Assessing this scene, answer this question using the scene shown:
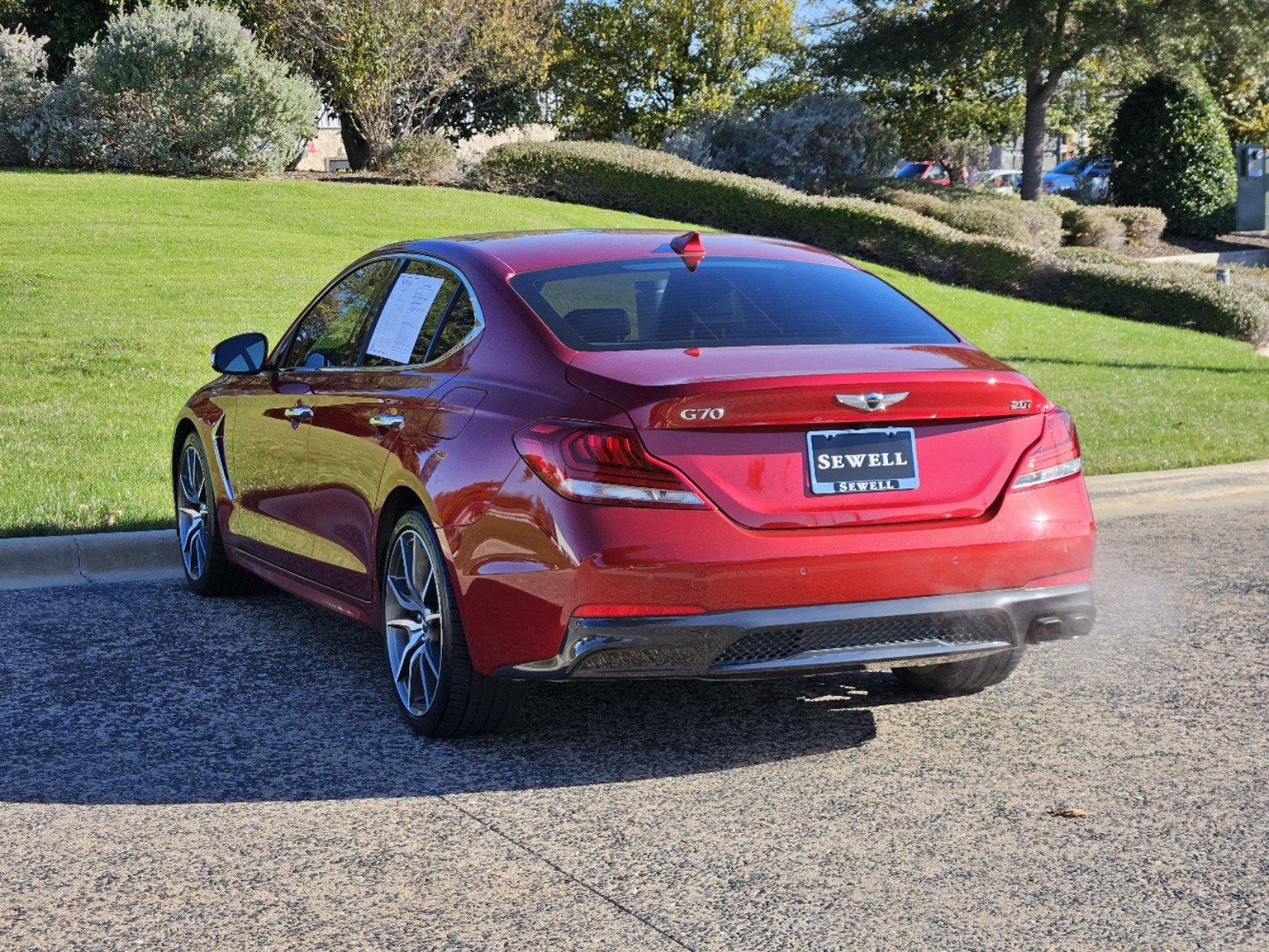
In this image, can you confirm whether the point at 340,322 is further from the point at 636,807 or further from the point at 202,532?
the point at 636,807

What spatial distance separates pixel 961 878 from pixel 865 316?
2.04 meters

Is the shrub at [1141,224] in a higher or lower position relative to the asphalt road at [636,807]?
higher

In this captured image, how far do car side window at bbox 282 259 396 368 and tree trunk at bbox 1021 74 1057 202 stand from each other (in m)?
29.8

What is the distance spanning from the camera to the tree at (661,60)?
3794cm

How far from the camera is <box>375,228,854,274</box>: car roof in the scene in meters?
5.56

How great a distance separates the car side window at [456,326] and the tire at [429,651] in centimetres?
57

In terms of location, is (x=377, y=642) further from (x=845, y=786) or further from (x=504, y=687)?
(x=845, y=786)

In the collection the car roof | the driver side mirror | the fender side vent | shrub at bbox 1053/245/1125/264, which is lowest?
the fender side vent

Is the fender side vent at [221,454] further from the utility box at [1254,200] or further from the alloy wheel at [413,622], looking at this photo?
the utility box at [1254,200]

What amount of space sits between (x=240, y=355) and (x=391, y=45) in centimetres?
2279

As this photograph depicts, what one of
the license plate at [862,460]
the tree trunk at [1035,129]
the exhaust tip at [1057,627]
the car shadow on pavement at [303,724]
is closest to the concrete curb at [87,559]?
the car shadow on pavement at [303,724]

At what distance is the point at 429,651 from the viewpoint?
5234mm

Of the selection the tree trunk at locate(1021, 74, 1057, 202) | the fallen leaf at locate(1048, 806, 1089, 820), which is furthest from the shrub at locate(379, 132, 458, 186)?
the fallen leaf at locate(1048, 806, 1089, 820)

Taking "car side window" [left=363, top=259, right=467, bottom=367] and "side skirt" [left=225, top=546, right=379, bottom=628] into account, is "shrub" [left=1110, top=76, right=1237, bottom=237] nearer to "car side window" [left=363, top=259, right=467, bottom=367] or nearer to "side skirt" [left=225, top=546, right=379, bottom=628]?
"side skirt" [left=225, top=546, right=379, bottom=628]
